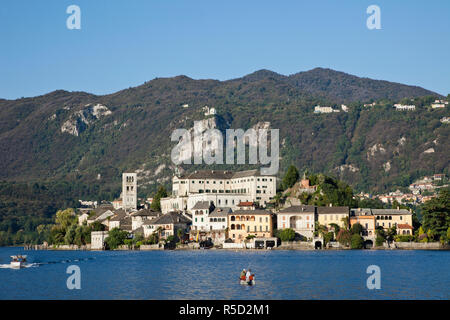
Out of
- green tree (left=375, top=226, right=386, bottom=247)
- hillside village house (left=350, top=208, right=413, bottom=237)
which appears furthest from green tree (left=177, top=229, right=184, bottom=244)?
green tree (left=375, top=226, right=386, bottom=247)

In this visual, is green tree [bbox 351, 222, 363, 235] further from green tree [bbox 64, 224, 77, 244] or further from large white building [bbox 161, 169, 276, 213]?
green tree [bbox 64, 224, 77, 244]

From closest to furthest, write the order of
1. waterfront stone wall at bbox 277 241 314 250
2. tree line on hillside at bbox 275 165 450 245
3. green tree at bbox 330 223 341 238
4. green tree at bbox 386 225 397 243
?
1. tree line on hillside at bbox 275 165 450 245
2. waterfront stone wall at bbox 277 241 314 250
3. green tree at bbox 330 223 341 238
4. green tree at bbox 386 225 397 243

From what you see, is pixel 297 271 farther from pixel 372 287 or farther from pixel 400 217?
pixel 400 217

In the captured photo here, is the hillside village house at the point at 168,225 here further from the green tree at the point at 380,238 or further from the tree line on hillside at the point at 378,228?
the green tree at the point at 380,238

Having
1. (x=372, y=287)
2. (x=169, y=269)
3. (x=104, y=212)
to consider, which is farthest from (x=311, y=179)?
(x=372, y=287)

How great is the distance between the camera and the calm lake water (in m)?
62.8

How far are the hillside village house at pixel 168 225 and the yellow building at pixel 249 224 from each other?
1084 cm

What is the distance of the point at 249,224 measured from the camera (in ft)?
467

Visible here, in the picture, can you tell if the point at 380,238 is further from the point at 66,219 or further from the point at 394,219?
the point at 66,219

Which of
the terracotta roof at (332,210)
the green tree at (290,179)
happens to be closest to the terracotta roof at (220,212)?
the green tree at (290,179)

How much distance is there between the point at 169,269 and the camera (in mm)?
89000

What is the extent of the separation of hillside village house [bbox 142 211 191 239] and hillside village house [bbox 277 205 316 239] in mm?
19101

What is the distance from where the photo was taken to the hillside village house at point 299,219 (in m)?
139
